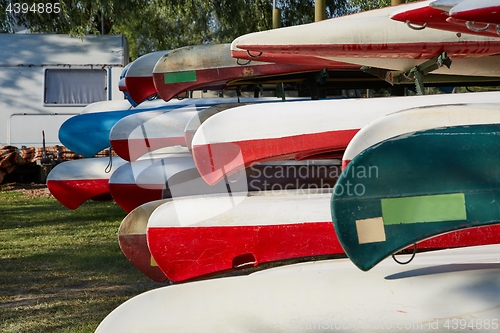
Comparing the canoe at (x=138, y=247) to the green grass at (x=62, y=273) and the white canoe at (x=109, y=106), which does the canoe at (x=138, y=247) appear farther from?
the white canoe at (x=109, y=106)

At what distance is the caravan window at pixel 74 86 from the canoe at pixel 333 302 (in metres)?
8.65

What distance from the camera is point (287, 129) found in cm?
364

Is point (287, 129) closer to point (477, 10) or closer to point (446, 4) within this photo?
point (446, 4)

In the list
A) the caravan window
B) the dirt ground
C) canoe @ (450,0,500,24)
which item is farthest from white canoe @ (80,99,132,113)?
canoe @ (450,0,500,24)

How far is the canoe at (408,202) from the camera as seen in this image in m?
2.22

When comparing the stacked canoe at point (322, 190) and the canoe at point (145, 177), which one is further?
the canoe at point (145, 177)

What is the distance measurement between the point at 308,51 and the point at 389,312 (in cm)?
218

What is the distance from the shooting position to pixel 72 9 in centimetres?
1080

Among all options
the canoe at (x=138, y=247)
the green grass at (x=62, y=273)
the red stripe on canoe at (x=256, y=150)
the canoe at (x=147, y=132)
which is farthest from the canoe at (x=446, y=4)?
the canoe at (x=147, y=132)

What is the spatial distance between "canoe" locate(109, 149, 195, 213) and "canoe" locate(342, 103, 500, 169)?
97.5 inches

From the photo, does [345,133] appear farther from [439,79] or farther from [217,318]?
[439,79]

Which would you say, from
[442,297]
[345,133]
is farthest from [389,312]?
[345,133]

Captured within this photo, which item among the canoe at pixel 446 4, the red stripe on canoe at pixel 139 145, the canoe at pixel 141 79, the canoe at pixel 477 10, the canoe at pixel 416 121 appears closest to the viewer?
the canoe at pixel 477 10

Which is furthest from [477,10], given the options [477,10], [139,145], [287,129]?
[139,145]
